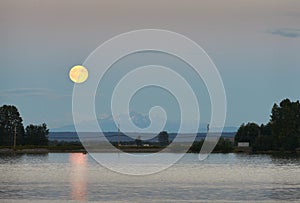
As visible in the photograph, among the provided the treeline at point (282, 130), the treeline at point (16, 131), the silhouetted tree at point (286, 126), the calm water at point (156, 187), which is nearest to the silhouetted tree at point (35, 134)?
the treeline at point (16, 131)

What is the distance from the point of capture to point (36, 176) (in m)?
71.8

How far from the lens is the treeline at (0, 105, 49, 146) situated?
16188 cm

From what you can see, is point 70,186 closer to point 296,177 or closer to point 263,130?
point 296,177

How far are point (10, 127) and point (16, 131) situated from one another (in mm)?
1546

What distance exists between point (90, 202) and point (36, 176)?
2608 cm

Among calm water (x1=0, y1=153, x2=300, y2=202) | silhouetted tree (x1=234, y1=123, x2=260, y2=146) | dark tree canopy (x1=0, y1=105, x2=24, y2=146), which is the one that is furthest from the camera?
dark tree canopy (x1=0, y1=105, x2=24, y2=146)

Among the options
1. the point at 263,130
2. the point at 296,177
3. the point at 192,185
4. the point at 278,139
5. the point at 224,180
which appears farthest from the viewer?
the point at 263,130

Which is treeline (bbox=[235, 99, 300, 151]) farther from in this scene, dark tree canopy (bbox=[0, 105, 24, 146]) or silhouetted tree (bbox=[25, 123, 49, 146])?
dark tree canopy (bbox=[0, 105, 24, 146])

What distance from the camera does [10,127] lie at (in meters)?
163

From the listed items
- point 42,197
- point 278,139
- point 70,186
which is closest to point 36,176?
point 70,186

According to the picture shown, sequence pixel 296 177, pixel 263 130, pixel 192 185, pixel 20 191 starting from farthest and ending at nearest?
pixel 263 130, pixel 296 177, pixel 192 185, pixel 20 191

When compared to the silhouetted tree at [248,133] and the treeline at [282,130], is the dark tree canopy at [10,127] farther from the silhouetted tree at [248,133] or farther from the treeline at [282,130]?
the treeline at [282,130]

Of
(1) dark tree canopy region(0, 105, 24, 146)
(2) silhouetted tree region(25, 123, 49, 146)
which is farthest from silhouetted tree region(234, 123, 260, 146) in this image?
(1) dark tree canopy region(0, 105, 24, 146)

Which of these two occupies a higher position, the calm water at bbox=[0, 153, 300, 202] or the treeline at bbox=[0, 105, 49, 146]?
the treeline at bbox=[0, 105, 49, 146]
